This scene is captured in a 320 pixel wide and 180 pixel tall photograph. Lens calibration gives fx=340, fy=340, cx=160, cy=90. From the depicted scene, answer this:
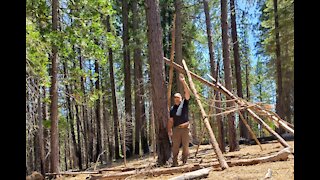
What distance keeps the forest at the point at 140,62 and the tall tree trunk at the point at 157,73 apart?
3cm

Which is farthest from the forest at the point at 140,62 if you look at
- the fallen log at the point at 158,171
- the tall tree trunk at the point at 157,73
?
the fallen log at the point at 158,171

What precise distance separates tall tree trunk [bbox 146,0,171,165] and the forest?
0.03 metres

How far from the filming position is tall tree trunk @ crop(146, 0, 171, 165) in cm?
861

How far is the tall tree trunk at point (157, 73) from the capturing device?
8.61 metres

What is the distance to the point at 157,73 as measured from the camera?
8.81m

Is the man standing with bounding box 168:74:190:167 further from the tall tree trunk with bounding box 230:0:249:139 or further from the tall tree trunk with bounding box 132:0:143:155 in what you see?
the tall tree trunk with bounding box 132:0:143:155

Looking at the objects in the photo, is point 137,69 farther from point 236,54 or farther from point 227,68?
point 227,68

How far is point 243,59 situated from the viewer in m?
31.1

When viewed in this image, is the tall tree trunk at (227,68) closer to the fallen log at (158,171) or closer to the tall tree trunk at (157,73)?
the tall tree trunk at (157,73)
